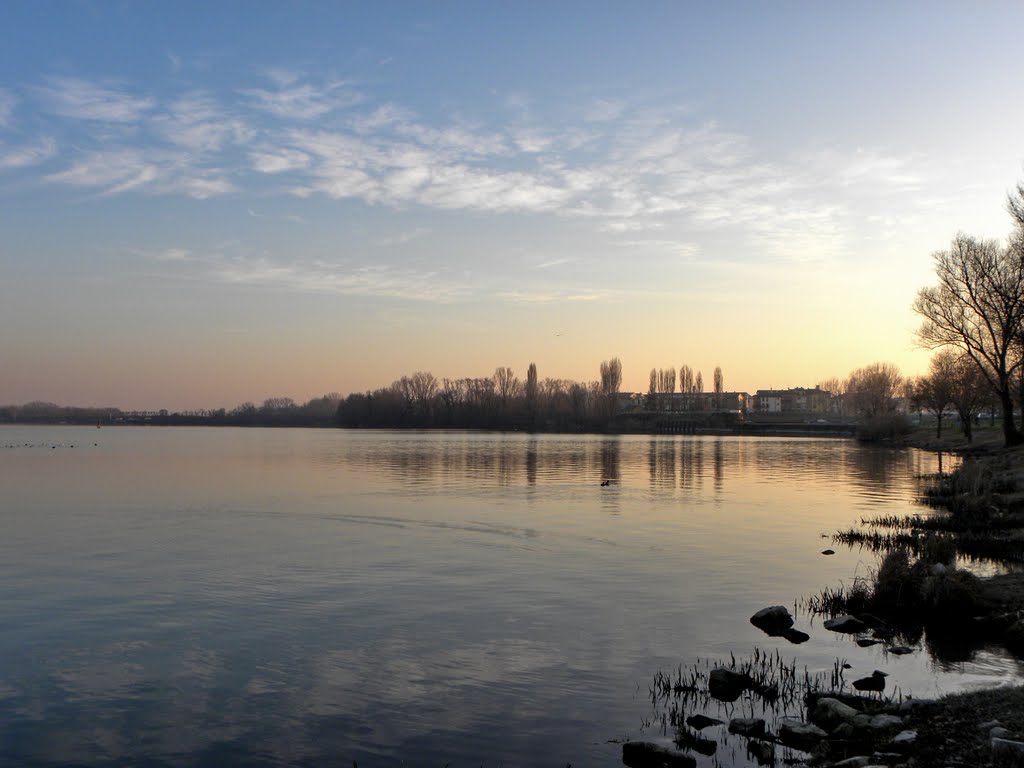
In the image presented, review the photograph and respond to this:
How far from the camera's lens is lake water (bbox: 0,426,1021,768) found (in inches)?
459

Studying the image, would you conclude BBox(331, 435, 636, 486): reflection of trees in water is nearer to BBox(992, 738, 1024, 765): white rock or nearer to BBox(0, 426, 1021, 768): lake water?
BBox(0, 426, 1021, 768): lake water

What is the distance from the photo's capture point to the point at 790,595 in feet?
66.9

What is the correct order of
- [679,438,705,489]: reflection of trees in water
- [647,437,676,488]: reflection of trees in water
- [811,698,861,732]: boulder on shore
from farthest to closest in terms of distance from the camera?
1. [679,438,705,489]: reflection of trees in water
2. [647,437,676,488]: reflection of trees in water
3. [811,698,861,732]: boulder on shore

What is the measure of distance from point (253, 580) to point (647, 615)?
1081cm

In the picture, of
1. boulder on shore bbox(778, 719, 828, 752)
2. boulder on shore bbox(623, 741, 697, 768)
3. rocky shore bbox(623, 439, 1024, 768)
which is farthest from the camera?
boulder on shore bbox(778, 719, 828, 752)

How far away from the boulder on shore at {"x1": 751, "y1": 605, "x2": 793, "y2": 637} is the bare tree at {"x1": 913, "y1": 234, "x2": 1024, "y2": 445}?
49.9m

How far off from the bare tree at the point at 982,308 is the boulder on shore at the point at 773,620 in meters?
49.9

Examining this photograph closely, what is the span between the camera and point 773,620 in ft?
56.2

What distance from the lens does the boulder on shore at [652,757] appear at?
10406mm

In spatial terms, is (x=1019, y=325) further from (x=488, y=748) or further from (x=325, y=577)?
(x=488, y=748)

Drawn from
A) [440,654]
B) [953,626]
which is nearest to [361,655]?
[440,654]

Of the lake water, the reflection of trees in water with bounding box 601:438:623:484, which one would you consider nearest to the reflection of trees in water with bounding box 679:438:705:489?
the reflection of trees in water with bounding box 601:438:623:484

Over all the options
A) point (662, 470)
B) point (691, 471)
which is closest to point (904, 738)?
point (662, 470)

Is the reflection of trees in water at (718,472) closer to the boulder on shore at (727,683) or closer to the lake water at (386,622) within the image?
the lake water at (386,622)
